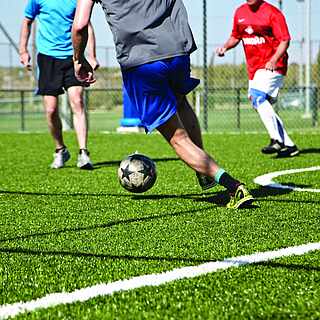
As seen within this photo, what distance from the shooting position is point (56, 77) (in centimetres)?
926

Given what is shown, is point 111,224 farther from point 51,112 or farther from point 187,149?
point 51,112

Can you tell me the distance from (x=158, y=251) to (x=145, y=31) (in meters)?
1.87

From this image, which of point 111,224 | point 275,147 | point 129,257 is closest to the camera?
point 129,257

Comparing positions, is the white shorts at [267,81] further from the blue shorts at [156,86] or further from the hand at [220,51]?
the blue shorts at [156,86]

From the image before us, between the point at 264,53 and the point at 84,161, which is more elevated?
the point at 264,53

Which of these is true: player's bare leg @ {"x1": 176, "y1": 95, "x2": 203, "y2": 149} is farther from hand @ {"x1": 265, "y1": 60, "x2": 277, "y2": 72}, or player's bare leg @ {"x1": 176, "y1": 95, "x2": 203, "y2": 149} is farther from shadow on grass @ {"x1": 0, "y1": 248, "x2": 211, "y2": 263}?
hand @ {"x1": 265, "y1": 60, "x2": 277, "y2": 72}

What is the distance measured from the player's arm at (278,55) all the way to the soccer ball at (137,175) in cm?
414

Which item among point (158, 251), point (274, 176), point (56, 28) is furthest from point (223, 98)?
point (158, 251)

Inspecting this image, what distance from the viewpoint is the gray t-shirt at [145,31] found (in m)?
5.44

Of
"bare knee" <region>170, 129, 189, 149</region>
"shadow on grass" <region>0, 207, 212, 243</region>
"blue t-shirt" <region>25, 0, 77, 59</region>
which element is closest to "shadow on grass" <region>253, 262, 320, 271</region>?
"shadow on grass" <region>0, 207, 212, 243</region>

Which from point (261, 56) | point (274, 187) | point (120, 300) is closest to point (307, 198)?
point (274, 187)

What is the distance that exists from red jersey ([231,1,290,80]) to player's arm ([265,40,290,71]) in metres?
0.27

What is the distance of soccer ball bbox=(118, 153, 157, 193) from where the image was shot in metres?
6.11

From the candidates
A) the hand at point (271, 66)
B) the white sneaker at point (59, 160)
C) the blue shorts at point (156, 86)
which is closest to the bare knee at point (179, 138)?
the blue shorts at point (156, 86)
